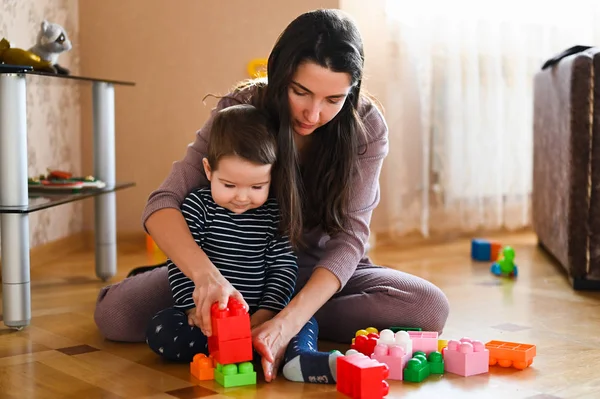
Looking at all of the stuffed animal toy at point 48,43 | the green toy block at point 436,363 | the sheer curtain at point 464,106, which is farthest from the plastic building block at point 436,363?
the sheer curtain at point 464,106

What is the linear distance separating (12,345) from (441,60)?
77.1 inches

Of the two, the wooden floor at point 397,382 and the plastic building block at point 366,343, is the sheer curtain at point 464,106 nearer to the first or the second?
the wooden floor at point 397,382

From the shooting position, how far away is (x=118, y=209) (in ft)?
9.82

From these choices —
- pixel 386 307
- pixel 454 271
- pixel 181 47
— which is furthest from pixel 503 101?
pixel 386 307

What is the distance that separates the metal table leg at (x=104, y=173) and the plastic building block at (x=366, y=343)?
1.05 meters

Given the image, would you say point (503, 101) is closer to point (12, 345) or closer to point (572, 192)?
point (572, 192)

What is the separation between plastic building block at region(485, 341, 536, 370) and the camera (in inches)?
58.0

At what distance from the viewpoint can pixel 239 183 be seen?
4.71ft

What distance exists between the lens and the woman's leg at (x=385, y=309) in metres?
1.65

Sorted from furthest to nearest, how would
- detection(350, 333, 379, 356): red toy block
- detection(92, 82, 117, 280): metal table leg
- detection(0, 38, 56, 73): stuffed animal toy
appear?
detection(92, 82, 117, 280): metal table leg, detection(0, 38, 56, 73): stuffed animal toy, detection(350, 333, 379, 356): red toy block

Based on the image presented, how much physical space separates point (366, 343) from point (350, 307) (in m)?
0.17

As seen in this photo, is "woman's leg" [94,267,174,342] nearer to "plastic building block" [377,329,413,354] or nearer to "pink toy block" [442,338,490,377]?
"plastic building block" [377,329,413,354]

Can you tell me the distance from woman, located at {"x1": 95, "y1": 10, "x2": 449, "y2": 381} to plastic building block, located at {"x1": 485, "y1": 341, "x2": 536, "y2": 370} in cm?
18

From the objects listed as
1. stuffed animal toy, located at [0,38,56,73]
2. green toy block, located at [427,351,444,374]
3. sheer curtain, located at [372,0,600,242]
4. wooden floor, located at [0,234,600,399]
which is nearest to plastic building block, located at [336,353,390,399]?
wooden floor, located at [0,234,600,399]
